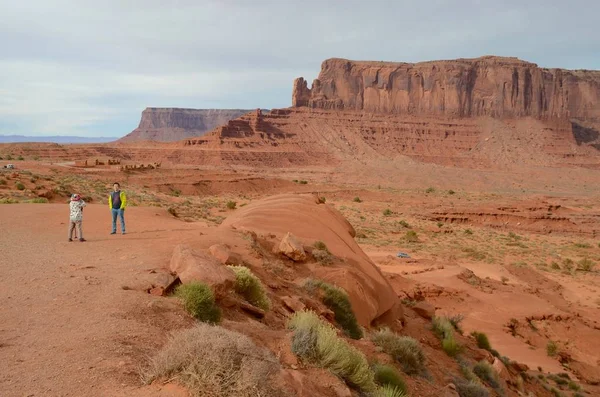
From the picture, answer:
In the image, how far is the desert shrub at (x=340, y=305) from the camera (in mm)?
8031

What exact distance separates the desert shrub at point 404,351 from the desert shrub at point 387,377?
0.94m

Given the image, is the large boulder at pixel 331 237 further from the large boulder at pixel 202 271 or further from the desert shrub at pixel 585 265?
the desert shrub at pixel 585 265

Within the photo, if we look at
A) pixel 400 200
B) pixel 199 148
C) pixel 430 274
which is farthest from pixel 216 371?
pixel 199 148

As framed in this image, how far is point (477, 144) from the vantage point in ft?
329

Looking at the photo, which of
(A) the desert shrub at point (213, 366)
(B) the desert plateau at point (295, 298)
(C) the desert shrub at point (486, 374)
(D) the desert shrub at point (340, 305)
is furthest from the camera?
(C) the desert shrub at point (486, 374)

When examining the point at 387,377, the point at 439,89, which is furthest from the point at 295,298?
the point at 439,89

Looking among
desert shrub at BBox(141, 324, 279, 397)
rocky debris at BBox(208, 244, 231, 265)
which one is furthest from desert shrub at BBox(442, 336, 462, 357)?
desert shrub at BBox(141, 324, 279, 397)

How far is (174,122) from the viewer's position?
559 feet

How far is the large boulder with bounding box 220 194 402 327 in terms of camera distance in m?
9.83

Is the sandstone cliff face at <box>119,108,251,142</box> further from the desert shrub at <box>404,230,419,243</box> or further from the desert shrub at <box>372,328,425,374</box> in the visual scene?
the desert shrub at <box>372,328,425,374</box>

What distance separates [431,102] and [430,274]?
95.3 meters

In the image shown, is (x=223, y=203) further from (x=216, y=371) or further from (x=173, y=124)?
(x=173, y=124)

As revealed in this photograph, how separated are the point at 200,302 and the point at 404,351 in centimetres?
321

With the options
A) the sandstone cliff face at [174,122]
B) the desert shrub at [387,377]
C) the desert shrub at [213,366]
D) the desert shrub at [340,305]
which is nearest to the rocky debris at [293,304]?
the desert shrub at [340,305]
